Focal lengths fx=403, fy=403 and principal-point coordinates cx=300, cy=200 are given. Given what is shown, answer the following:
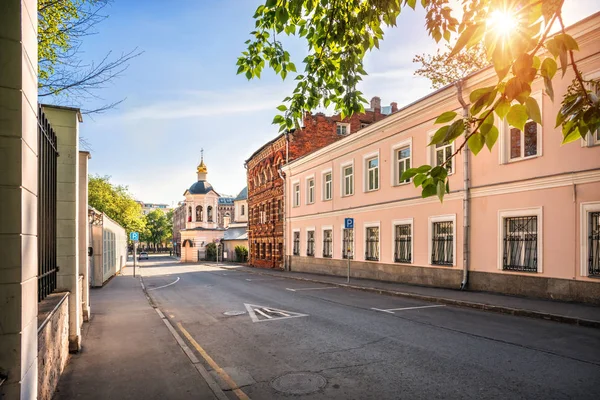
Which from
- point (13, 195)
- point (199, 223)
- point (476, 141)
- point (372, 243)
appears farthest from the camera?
point (199, 223)

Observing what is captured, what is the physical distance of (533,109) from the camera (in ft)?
6.74

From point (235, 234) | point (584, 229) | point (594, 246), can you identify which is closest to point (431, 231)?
point (584, 229)

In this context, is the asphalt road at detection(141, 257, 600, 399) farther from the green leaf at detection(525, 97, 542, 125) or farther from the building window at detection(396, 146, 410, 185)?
the building window at detection(396, 146, 410, 185)

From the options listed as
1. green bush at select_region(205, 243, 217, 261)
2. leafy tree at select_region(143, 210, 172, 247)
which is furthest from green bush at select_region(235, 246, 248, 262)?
leafy tree at select_region(143, 210, 172, 247)

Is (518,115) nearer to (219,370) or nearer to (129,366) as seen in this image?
(219,370)

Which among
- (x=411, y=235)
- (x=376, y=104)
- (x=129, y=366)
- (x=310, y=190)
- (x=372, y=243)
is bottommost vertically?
(x=129, y=366)

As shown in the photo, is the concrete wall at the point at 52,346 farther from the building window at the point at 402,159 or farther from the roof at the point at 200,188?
the roof at the point at 200,188

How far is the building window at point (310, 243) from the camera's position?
28.0 meters

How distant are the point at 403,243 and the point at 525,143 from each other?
7319 millimetres

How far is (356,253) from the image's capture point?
73.6 feet

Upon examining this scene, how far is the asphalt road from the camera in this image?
5547mm

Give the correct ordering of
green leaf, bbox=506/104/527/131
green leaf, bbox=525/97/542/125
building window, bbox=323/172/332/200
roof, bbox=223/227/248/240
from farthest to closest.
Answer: roof, bbox=223/227/248/240, building window, bbox=323/172/332/200, green leaf, bbox=506/104/527/131, green leaf, bbox=525/97/542/125

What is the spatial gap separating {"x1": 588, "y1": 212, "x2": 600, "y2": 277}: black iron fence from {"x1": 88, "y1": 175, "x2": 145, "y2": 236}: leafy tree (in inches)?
2089

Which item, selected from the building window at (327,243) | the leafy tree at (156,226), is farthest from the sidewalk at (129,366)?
the leafy tree at (156,226)
